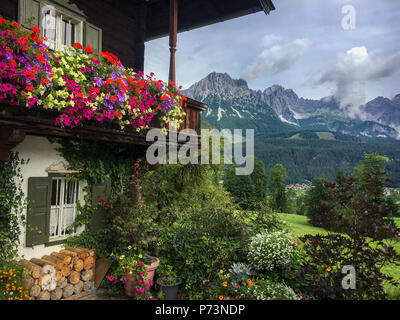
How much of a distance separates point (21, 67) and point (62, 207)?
11.0 ft

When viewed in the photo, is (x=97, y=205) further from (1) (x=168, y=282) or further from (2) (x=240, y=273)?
(2) (x=240, y=273)

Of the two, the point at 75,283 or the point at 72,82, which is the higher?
the point at 72,82

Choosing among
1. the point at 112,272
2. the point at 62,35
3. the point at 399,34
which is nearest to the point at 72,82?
the point at 62,35

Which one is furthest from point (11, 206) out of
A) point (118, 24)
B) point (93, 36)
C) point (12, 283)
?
point (118, 24)

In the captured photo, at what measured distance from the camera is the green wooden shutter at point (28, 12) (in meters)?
5.75

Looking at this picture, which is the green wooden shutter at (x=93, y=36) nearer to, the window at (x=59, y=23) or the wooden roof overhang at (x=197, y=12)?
the window at (x=59, y=23)

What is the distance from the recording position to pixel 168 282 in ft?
20.5

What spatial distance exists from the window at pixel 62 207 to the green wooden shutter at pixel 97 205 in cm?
40

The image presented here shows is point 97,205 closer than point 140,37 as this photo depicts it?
Yes

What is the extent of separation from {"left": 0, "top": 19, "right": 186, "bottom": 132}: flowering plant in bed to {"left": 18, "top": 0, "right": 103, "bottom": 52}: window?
137 cm

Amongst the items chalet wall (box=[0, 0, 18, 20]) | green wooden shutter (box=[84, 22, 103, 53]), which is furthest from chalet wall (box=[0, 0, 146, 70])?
chalet wall (box=[0, 0, 18, 20])

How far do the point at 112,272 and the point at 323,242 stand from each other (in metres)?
4.61
